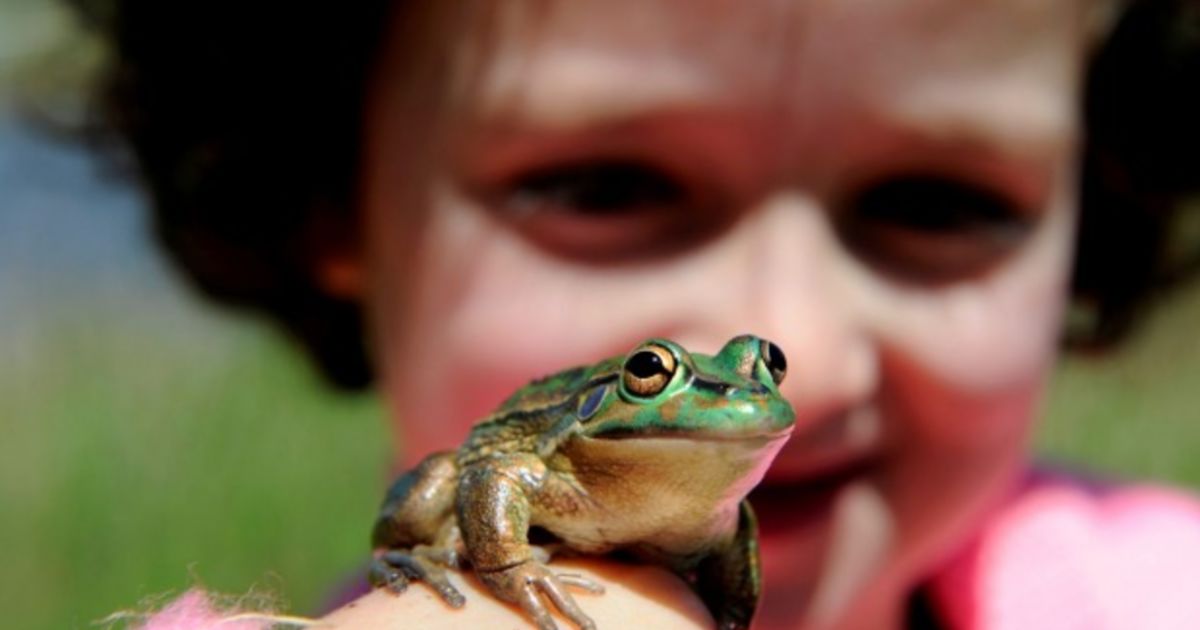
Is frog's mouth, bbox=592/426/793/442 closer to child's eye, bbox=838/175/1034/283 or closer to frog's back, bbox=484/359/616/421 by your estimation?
frog's back, bbox=484/359/616/421

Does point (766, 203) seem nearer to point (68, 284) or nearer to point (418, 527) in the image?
point (418, 527)

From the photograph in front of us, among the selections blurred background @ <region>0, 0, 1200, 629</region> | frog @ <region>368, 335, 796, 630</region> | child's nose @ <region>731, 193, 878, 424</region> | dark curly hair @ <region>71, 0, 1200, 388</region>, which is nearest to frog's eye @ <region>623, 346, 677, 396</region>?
frog @ <region>368, 335, 796, 630</region>

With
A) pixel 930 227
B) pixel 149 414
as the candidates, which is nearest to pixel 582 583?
pixel 930 227

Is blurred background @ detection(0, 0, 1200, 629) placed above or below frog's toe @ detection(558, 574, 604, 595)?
below

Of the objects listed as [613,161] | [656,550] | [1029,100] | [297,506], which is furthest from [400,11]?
[297,506]

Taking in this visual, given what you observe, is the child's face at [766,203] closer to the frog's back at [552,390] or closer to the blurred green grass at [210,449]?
the frog's back at [552,390]

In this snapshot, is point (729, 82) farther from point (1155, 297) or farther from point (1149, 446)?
point (1149, 446)

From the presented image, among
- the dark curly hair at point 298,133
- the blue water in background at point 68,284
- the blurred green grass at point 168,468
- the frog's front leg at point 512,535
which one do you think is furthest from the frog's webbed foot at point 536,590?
the blue water in background at point 68,284
